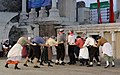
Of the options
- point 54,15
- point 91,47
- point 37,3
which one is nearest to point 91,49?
point 91,47

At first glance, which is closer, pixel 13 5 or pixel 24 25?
pixel 24 25

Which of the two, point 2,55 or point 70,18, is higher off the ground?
point 70,18

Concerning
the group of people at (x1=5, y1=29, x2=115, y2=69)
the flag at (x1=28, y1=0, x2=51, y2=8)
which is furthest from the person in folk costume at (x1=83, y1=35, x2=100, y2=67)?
the flag at (x1=28, y1=0, x2=51, y2=8)

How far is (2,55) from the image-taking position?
28.4 m

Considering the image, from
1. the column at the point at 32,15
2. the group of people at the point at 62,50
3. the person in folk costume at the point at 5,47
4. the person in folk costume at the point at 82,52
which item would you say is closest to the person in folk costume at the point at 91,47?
the group of people at the point at 62,50

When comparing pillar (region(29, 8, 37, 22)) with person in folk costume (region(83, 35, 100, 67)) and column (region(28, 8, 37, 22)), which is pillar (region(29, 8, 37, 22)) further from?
person in folk costume (region(83, 35, 100, 67))

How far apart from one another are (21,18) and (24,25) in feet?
10.4

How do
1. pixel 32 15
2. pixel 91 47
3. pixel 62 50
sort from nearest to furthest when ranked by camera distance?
pixel 91 47, pixel 62 50, pixel 32 15

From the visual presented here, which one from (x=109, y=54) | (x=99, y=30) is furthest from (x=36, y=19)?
(x=109, y=54)

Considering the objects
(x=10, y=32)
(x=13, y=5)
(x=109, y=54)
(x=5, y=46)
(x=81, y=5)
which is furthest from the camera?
(x=81, y=5)

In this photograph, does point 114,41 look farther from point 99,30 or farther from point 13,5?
point 13,5

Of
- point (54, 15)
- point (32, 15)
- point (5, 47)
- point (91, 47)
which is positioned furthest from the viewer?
point (32, 15)

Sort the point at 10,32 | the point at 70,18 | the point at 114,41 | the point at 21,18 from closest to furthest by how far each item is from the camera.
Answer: the point at 114,41
the point at 10,32
the point at 70,18
the point at 21,18

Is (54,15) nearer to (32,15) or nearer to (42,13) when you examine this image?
(42,13)
